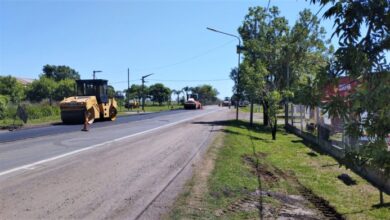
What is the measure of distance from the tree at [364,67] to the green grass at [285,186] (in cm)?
349

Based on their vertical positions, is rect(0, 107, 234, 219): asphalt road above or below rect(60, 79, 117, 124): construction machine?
below

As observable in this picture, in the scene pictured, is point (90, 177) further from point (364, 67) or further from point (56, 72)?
point (56, 72)

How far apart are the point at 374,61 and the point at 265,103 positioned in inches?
973

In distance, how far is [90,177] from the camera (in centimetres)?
1107

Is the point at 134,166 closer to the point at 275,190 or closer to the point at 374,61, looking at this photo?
the point at 275,190

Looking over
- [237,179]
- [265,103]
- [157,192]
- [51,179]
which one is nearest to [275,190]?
[237,179]

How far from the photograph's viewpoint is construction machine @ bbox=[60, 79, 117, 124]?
33344mm

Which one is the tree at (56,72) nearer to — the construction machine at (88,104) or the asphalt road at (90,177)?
the construction machine at (88,104)

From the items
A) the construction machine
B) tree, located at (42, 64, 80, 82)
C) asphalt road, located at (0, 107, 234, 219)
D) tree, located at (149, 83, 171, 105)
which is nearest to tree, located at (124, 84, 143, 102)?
tree, located at (149, 83, 171, 105)

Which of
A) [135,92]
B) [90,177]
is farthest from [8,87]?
[90,177]

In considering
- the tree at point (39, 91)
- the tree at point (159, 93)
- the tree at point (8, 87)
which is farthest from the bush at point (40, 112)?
the tree at point (159, 93)

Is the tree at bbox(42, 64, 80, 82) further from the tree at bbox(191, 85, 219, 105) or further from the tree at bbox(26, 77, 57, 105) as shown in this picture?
the tree at bbox(26, 77, 57, 105)

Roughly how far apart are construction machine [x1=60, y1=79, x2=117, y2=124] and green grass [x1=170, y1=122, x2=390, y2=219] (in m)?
17.5

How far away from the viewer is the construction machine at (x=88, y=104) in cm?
3334
